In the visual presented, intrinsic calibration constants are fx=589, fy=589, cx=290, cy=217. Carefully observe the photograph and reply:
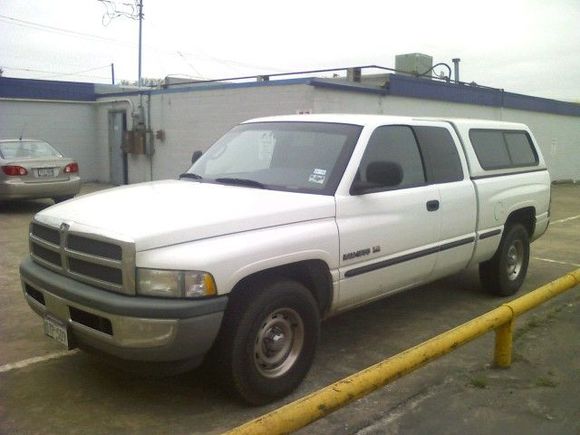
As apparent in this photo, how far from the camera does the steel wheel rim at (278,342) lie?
360 cm

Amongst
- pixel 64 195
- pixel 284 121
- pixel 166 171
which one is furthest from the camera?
pixel 166 171

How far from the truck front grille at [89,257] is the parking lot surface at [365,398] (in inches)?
32.4

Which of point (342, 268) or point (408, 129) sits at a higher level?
point (408, 129)

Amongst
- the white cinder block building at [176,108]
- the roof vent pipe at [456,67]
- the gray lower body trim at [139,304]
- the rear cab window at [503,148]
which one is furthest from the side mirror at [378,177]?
the roof vent pipe at [456,67]

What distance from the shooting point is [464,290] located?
258 inches

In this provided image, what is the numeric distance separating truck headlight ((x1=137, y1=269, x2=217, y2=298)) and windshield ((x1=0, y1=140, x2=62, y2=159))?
30.5 feet

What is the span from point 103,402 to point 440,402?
214cm

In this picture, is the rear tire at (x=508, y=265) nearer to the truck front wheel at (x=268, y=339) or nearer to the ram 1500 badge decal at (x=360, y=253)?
the ram 1500 badge decal at (x=360, y=253)

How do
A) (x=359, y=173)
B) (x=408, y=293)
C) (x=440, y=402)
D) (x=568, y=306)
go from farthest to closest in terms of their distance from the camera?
(x=408, y=293)
(x=568, y=306)
(x=359, y=173)
(x=440, y=402)

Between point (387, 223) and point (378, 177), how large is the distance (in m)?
0.40

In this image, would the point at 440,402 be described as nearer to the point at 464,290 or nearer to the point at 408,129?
the point at 408,129

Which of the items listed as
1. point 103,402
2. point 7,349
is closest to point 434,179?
point 103,402

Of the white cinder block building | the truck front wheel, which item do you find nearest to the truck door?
the truck front wheel

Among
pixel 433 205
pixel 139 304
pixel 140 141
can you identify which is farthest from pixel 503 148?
pixel 140 141
